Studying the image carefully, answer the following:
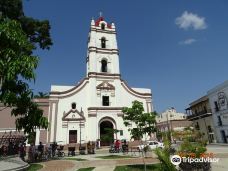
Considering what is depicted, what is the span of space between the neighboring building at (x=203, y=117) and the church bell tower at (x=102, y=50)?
1917cm

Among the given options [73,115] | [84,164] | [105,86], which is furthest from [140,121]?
[105,86]

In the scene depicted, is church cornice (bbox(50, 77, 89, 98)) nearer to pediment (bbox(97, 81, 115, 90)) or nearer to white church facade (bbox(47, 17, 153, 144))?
white church facade (bbox(47, 17, 153, 144))

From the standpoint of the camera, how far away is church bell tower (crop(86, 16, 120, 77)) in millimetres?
36938

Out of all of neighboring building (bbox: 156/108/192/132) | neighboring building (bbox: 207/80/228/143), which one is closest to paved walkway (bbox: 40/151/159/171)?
neighboring building (bbox: 207/80/228/143)

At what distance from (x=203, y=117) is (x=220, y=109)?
7113mm

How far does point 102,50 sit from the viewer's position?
126ft

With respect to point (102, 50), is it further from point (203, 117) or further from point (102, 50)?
point (203, 117)

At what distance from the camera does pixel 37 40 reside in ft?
70.5

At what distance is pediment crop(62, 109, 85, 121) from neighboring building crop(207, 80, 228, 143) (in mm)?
22932

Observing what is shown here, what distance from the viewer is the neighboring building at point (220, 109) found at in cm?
3588

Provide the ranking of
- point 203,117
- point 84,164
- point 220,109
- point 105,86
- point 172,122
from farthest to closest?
point 172,122 < point 203,117 < point 220,109 < point 105,86 < point 84,164

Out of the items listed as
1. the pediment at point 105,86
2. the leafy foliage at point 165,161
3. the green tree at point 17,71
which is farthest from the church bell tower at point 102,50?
the leafy foliage at point 165,161

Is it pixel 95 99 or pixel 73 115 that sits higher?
pixel 95 99

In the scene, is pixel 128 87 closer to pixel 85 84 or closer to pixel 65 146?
pixel 85 84
